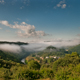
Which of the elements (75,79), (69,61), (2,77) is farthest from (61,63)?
(2,77)

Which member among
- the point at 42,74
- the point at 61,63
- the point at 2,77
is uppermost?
the point at 2,77

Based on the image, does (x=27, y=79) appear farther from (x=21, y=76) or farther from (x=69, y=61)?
(x=69, y=61)

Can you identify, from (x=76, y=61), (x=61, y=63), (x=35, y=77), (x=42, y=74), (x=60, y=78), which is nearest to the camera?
(x=60, y=78)

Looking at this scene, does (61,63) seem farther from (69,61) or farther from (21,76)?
(21,76)

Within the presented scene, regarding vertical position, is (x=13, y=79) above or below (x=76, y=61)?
above

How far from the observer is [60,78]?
12.9 metres

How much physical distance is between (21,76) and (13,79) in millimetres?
1522

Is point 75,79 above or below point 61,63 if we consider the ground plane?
above

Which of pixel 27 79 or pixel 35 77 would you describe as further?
pixel 35 77

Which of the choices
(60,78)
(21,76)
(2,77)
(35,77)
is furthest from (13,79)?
(60,78)

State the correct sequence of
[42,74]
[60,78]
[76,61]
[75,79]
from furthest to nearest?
[76,61], [42,74], [60,78], [75,79]

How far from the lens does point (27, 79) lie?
43.7 ft

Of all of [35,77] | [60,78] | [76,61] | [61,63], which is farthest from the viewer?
[61,63]

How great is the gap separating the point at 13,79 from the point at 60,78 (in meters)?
8.99
